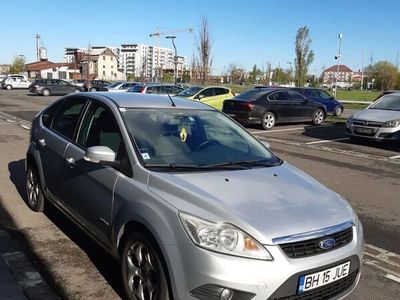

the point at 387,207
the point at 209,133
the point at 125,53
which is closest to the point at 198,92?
the point at 387,207

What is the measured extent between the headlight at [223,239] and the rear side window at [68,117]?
2226 millimetres

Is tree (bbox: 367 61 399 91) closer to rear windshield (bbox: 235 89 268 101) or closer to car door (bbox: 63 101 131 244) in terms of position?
rear windshield (bbox: 235 89 268 101)

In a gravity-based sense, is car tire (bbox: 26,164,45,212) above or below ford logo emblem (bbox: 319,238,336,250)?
below

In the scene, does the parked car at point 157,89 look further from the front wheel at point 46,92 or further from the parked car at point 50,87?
the front wheel at point 46,92

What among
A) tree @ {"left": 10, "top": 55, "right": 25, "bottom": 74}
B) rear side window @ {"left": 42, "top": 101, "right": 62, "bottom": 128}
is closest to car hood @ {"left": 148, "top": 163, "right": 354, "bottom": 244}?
rear side window @ {"left": 42, "top": 101, "right": 62, "bottom": 128}

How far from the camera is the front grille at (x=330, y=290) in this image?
2.85m

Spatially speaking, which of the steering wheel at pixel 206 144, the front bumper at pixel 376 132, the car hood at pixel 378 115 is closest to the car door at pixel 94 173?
the steering wheel at pixel 206 144

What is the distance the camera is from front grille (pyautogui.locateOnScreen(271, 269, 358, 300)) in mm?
2847

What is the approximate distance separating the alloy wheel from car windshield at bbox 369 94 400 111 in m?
11.9

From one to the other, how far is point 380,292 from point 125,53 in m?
180

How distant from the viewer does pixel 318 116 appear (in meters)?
18.9

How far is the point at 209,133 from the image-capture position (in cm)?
428

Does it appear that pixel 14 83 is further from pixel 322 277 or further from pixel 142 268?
pixel 322 277

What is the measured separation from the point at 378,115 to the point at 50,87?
1318 inches
